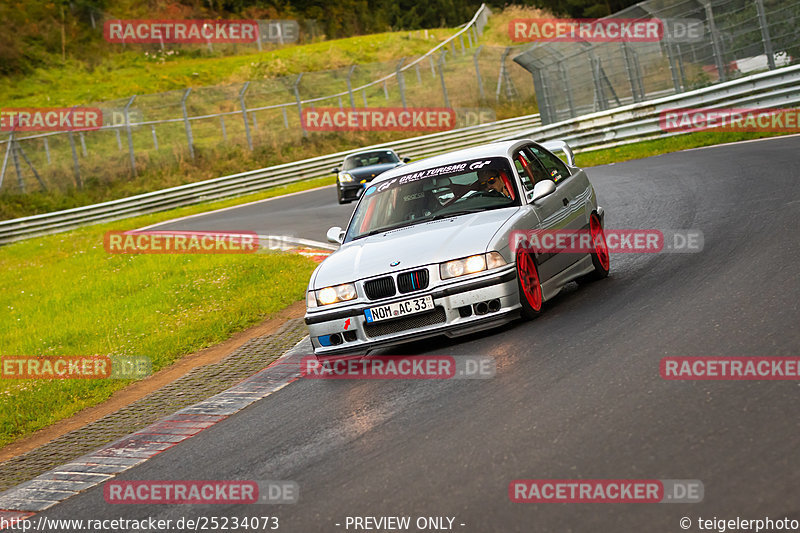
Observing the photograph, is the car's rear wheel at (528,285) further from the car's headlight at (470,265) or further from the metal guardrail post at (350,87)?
the metal guardrail post at (350,87)

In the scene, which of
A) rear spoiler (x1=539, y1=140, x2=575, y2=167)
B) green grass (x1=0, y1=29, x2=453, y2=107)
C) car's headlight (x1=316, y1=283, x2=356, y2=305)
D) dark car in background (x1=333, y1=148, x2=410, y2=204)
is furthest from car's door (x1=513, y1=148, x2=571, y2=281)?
green grass (x1=0, y1=29, x2=453, y2=107)

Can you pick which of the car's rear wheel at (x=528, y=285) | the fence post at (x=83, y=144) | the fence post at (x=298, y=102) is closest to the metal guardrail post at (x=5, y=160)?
the fence post at (x=83, y=144)

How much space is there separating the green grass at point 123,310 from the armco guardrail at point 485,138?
10.6m

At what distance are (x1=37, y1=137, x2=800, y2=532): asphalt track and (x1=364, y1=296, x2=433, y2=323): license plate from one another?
0.40 m

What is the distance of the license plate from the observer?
7.27m

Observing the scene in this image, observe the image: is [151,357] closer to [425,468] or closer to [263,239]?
[425,468]

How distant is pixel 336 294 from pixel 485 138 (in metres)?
29.3

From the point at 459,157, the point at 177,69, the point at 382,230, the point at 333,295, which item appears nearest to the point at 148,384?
the point at 333,295

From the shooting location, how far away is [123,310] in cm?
1304

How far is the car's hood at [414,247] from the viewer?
7398mm

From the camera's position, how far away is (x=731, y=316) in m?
6.46

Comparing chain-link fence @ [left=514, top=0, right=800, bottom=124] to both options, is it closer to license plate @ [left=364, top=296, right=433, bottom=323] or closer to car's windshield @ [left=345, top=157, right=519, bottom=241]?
car's windshield @ [left=345, top=157, right=519, bottom=241]

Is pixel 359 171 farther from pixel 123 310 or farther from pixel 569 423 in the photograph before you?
pixel 569 423

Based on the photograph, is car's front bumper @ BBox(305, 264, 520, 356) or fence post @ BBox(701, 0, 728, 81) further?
fence post @ BBox(701, 0, 728, 81)
